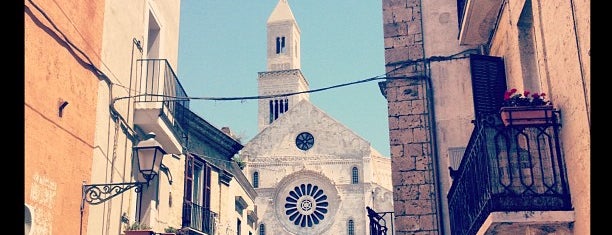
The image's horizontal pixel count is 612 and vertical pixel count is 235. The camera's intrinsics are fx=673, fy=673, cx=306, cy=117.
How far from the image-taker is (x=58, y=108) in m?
7.65

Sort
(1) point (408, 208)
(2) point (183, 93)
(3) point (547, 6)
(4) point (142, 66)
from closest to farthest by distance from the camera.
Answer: (3) point (547, 6), (1) point (408, 208), (4) point (142, 66), (2) point (183, 93)

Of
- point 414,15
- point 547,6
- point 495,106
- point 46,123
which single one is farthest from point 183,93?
point 547,6

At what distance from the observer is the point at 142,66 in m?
11.2

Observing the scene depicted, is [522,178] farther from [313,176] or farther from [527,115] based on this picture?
[313,176]

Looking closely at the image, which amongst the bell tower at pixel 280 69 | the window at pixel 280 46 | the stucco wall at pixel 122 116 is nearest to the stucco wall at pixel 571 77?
the stucco wall at pixel 122 116

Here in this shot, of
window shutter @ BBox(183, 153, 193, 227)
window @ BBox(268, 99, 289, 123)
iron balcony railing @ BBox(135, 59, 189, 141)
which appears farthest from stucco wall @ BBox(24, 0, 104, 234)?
window @ BBox(268, 99, 289, 123)

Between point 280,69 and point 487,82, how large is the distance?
67.3m

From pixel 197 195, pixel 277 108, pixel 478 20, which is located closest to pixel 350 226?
pixel 277 108

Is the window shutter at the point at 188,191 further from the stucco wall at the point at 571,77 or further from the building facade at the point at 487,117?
the stucco wall at the point at 571,77

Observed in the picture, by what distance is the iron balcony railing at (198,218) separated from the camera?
1468cm

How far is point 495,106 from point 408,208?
7.66ft

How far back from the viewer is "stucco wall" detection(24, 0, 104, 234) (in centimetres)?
694

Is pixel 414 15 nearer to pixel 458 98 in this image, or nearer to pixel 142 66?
pixel 458 98

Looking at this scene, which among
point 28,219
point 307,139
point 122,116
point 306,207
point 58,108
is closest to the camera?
point 28,219
